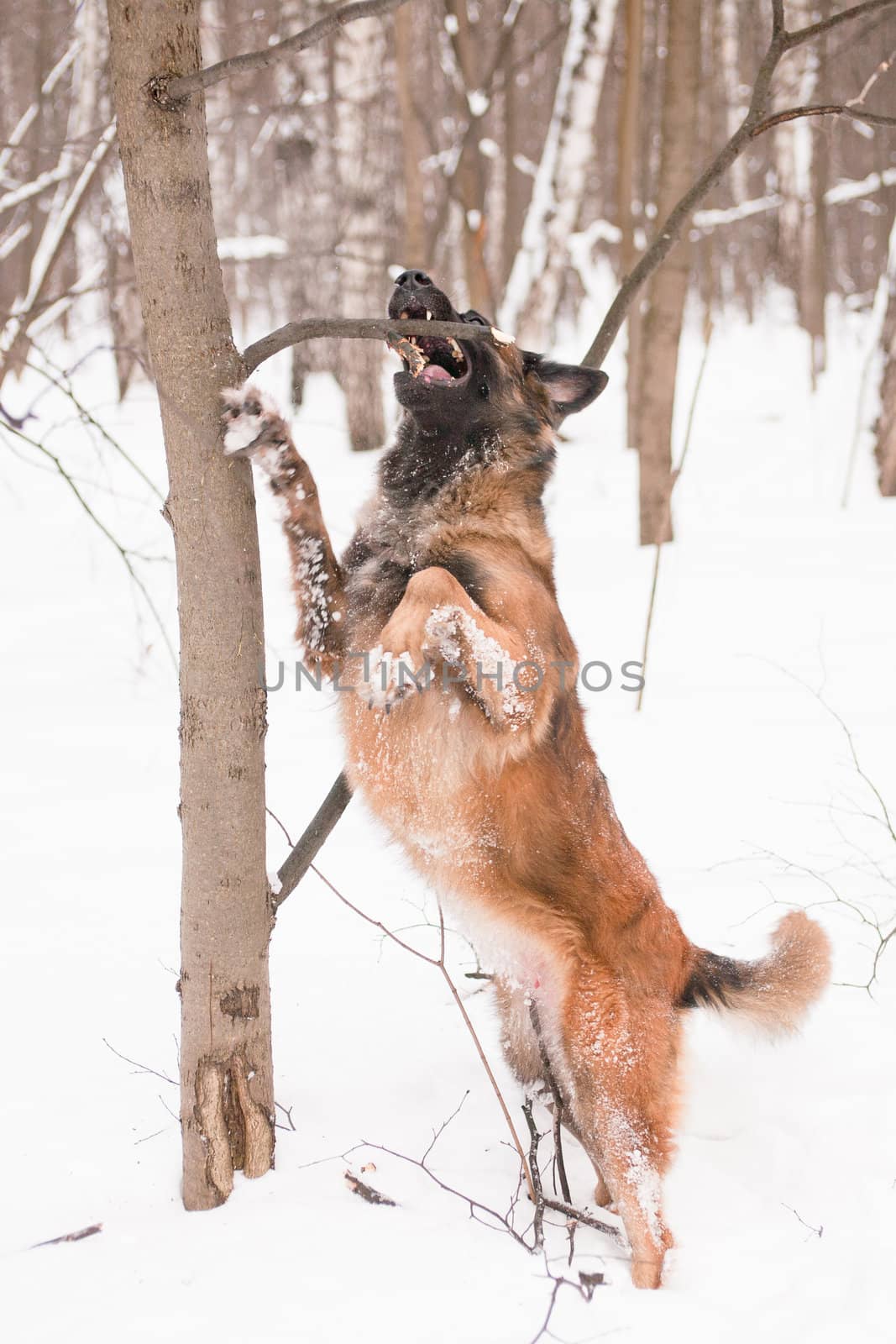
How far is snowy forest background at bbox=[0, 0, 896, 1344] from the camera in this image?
87.0 inches

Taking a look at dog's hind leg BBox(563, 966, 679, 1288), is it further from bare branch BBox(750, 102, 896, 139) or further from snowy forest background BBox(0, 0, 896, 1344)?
bare branch BBox(750, 102, 896, 139)

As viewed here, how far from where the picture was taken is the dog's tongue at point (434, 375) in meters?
2.92

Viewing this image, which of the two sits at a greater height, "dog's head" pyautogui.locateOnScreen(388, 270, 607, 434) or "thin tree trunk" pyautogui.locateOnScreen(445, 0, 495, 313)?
"thin tree trunk" pyautogui.locateOnScreen(445, 0, 495, 313)

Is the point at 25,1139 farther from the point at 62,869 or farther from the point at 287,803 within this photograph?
the point at 287,803

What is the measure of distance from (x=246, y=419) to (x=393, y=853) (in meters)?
1.26

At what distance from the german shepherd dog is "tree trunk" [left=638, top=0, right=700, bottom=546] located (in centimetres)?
500

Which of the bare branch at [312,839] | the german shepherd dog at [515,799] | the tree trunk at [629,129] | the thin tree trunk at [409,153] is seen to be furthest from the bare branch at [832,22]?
the thin tree trunk at [409,153]

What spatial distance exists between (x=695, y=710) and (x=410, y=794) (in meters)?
3.14

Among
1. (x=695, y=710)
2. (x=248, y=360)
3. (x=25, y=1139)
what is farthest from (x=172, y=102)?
(x=695, y=710)

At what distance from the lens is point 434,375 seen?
2.93 meters

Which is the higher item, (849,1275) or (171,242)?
(171,242)

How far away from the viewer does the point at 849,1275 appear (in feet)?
7.34

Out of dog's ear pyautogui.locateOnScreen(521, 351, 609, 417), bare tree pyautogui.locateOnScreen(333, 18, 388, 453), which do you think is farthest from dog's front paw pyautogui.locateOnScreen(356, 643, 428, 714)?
bare tree pyautogui.locateOnScreen(333, 18, 388, 453)

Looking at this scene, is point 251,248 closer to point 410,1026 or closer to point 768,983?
point 410,1026
